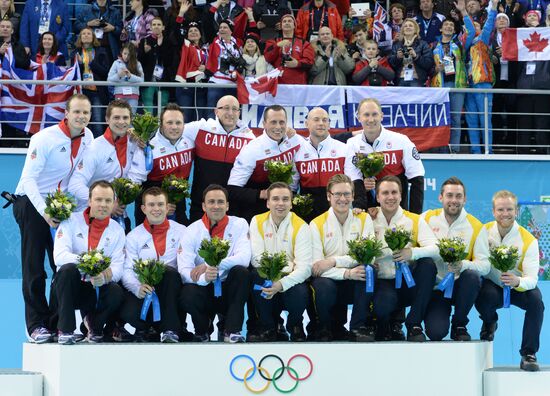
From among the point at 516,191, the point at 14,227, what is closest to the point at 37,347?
the point at 14,227

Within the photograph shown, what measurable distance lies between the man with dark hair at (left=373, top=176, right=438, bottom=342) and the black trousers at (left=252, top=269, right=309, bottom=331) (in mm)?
581

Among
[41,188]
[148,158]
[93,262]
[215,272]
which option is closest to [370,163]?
[215,272]

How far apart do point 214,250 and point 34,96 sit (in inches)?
239

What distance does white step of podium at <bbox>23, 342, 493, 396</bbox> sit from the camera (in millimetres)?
8336

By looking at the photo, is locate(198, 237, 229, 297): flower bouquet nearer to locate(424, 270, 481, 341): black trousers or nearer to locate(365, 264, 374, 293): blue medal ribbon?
locate(365, 264, 374, 293): blue medal ribbon

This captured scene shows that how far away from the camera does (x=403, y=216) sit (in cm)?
881

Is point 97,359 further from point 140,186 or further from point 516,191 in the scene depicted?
point 516,191

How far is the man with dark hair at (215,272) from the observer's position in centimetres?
846

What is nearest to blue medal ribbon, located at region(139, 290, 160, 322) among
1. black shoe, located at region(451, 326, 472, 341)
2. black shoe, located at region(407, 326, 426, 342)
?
black shoe, located at region(407, 326, 426, 342)

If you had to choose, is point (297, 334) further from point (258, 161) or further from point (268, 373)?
point (258, 161)

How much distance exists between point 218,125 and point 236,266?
1.67 meters

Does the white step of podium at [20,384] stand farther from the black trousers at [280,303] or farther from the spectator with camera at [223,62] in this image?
the spectator with camera at [223,62]

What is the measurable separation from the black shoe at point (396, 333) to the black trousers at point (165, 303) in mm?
1760

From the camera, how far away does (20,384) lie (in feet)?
27.3
